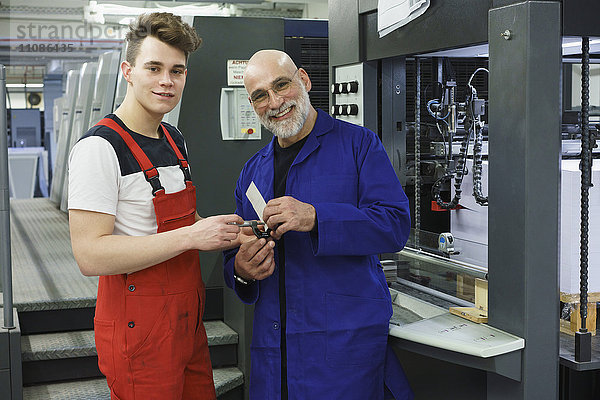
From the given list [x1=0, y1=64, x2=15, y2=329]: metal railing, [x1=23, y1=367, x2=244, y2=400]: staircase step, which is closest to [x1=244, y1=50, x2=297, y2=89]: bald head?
[x1=0, y1=64, x2=15, y2=329]: metal railing

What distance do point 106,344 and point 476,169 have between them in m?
1.48

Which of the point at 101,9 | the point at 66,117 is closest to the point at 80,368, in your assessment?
the point at 101,9

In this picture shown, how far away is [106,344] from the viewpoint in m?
2.11

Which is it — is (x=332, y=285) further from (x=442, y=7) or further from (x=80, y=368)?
(x=80, y=368)

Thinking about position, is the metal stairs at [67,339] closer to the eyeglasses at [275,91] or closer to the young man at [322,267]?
the young man at [322,267]

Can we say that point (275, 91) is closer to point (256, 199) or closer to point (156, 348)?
point (256, 199)

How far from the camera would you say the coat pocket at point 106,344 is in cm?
209

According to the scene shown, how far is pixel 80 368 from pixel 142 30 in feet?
7.56

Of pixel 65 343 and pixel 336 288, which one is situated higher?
pixel 336 288

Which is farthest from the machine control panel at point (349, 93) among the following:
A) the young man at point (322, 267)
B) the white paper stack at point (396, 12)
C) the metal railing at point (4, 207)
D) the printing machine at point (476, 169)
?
the metal railing at point (4, 207)

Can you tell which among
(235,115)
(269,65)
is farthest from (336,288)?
(235,115)

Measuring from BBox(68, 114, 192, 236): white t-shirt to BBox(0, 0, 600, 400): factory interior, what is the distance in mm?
865

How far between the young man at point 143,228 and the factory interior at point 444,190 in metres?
0.69

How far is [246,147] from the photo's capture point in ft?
14.9
